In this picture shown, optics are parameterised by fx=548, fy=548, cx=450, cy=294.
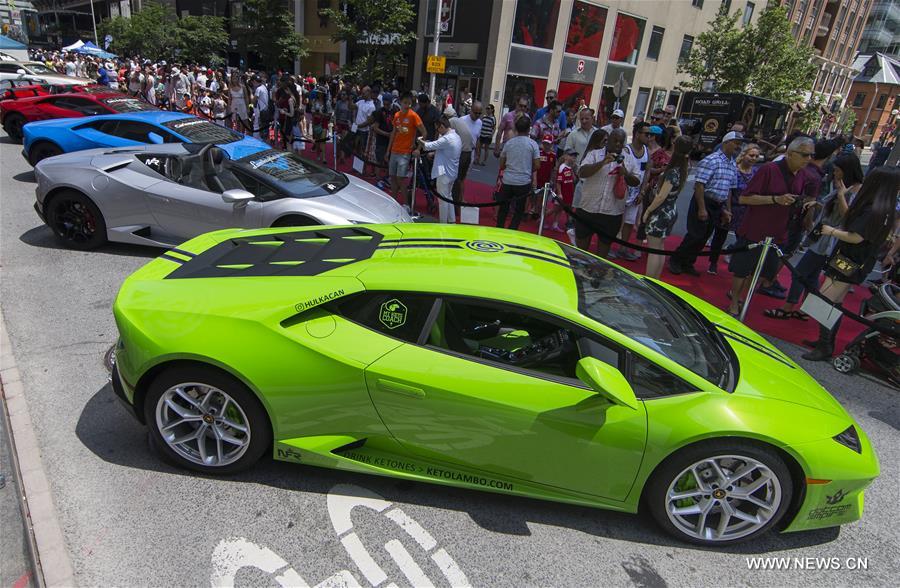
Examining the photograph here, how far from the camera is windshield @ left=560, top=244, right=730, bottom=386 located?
8.91 ft

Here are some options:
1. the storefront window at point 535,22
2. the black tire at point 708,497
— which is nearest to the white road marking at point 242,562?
the black tire at point 708,497

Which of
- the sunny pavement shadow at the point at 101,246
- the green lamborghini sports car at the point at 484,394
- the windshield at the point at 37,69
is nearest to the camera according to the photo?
the green lamborghini sports car at the point at 484,394

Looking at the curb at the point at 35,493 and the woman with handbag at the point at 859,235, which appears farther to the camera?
the woman with handbag at the point at 859,235

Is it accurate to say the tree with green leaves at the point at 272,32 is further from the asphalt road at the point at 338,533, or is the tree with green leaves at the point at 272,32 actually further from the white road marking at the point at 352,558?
the white road marking at the point at 352,558

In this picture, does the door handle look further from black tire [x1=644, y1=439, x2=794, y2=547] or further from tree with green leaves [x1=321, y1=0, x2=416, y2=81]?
tree with green leaves [x1=321, y1=0, x2=416, y2=81]

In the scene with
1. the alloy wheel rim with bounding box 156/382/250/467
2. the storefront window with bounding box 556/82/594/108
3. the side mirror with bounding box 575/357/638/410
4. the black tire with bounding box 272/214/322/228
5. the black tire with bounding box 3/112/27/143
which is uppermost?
the storefront window with bounding box 556/82/594/108

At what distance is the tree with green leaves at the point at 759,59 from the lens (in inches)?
1008

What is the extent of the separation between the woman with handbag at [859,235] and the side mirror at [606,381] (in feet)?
11.7

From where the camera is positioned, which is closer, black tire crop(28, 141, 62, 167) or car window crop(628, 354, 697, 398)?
car window crop(628, 354, 697, 398)

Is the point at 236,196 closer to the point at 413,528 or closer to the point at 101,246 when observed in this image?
the point at 101,246

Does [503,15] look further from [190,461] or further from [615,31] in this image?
[190,461]

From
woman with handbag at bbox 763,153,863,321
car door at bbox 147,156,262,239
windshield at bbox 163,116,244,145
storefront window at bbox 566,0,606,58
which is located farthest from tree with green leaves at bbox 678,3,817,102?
car door at bbox 147,156,262,239

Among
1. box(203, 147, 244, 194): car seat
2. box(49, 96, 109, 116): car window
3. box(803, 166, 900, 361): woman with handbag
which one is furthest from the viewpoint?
box(49, 96, 109, 116): car window

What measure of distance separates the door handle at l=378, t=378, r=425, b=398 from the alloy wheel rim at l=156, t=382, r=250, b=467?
2.55 feet
